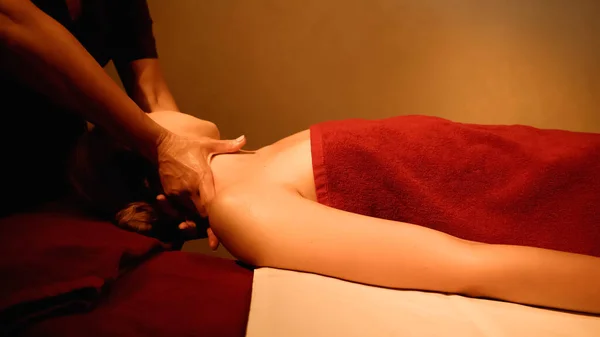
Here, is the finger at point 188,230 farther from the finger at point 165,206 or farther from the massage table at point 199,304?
the massage table at point 199,304

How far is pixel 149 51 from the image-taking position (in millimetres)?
1222

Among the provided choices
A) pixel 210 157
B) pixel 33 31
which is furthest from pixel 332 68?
pixel 33 31

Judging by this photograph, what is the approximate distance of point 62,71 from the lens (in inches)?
28.7

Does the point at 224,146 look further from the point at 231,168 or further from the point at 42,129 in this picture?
the point at 42,129

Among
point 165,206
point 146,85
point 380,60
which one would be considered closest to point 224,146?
point 165,206

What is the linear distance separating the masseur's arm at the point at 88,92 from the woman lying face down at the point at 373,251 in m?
0.15

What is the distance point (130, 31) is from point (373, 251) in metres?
0.99

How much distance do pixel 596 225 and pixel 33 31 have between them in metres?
1.02

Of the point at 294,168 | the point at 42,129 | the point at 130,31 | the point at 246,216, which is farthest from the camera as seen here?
the point at 130,31

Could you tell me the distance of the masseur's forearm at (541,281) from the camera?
59 cm

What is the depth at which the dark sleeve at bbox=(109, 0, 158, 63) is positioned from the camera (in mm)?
1152

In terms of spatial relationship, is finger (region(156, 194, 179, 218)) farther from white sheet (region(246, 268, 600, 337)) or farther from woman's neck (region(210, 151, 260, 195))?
white sheet (region(246, 268, 600, 337))

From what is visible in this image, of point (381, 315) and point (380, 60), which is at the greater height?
point (380, 60)

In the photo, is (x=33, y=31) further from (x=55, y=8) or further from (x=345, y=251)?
(x=345, y=251)
